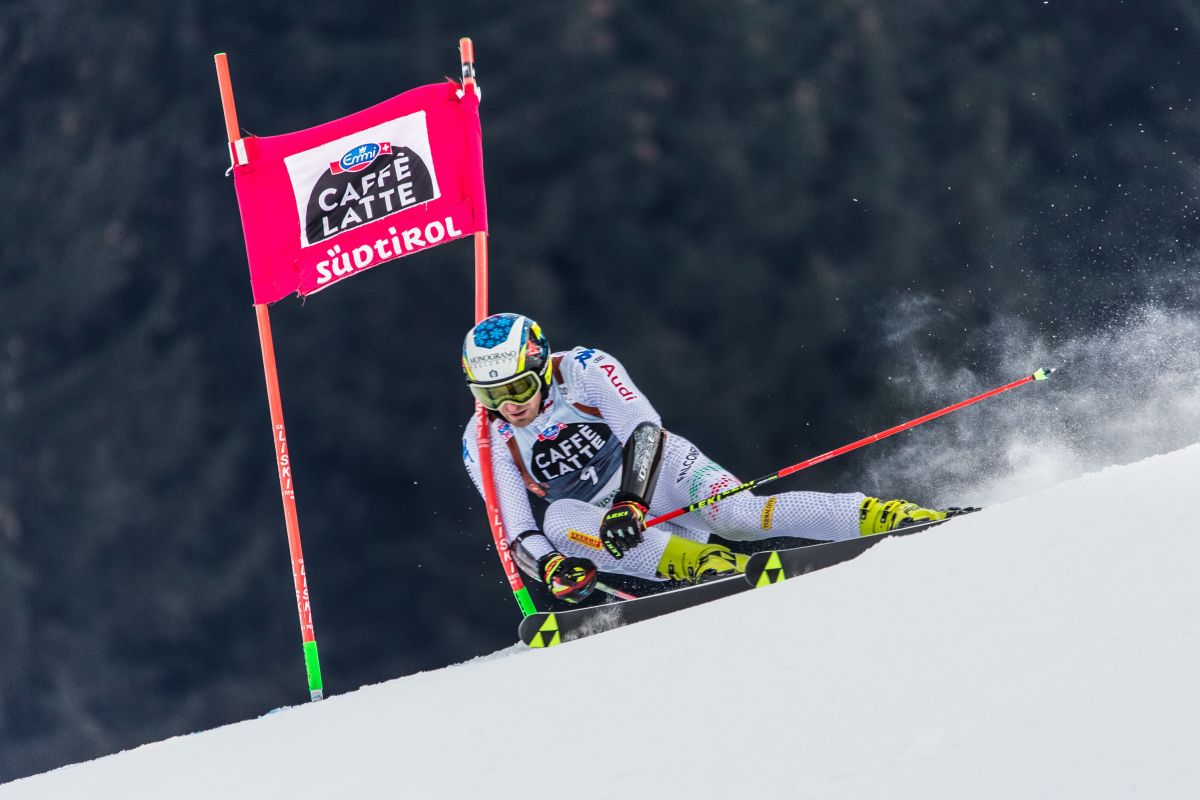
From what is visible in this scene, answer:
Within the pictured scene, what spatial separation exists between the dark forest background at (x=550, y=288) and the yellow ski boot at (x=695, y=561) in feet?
3.47

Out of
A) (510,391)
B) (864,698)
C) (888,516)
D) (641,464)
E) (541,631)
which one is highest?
(510,391)

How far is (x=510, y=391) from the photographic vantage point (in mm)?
4586

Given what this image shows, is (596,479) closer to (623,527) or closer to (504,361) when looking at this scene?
(623,527)

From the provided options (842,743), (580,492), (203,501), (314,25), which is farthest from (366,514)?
(842,743)

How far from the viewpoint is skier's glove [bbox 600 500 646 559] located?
14.5 ft

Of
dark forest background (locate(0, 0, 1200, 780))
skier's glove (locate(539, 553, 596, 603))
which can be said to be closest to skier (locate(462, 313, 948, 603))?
skier's glove (locate(539, 553, 596, 603))

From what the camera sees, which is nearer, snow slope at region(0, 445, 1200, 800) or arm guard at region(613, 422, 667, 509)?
snow slope at region(0, 445, 1200, 800)

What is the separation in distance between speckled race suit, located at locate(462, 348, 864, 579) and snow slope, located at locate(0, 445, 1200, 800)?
32.0 inches

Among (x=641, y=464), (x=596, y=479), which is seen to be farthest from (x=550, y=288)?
(x=641, y=464)

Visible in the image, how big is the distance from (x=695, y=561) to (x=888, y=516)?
0.71m

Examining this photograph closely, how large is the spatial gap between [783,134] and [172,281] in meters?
2.89

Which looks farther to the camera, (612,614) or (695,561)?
(695,561)

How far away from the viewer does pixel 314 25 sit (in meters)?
6.00

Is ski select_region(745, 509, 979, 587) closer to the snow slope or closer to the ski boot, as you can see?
the ski boot
